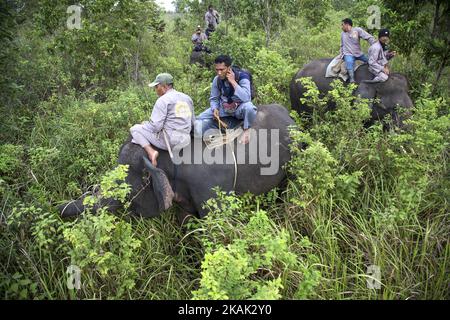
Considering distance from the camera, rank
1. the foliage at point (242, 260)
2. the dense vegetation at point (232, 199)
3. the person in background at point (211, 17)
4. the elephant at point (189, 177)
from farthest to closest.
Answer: the person in background at point (211, 17), the elephant at point (189, 177), the dense vegetation at point (232, 199), the foliage at point (242, 260)

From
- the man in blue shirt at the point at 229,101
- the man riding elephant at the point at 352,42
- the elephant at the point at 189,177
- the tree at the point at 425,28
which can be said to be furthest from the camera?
the man riding elephant at the point at 352,42

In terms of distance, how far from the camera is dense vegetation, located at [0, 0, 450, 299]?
3375 millimetres

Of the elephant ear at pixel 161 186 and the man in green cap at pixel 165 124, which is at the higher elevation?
the man in green cap at pixel 165 124

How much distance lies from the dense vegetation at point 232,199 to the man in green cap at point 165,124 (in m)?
0.61

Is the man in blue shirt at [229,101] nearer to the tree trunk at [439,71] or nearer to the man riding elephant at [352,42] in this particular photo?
the man riding elephant at [352,42]

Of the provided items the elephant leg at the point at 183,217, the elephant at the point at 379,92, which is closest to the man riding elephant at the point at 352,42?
the elephant at the point at 379,92

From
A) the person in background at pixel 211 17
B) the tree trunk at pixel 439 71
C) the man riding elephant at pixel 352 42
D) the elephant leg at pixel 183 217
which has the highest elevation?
the person in background at pixel 211 17

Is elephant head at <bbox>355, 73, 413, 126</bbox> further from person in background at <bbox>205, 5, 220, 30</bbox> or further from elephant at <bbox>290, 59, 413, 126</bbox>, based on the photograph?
person in background at <bbox>205, 5, 220, 30</bbox>

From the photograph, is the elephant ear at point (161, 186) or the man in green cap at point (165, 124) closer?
the elephant ear at point (161, 186)

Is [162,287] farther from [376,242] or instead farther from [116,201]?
[376,242]

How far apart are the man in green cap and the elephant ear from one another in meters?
0.12

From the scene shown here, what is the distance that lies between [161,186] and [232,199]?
2.25 feet

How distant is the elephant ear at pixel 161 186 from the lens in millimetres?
3896

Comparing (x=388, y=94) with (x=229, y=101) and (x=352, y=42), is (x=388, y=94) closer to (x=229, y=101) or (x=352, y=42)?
(x=352, y=42)
